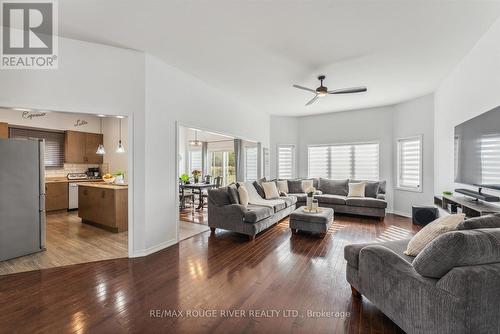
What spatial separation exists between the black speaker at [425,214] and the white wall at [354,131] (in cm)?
146

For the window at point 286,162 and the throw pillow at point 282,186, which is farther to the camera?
the window at point 286,162

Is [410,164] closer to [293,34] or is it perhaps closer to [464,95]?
[464,95]

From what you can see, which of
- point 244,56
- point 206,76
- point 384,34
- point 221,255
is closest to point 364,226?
point 221,255

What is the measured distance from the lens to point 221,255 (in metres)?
3.40

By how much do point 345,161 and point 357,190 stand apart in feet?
4.19

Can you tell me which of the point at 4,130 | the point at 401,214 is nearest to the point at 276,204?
the point at 401,214

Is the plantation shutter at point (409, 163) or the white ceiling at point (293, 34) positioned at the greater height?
the white ceiling at point (293, 34)

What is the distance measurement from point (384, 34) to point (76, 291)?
4.77 m

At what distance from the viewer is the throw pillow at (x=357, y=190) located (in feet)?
20.1

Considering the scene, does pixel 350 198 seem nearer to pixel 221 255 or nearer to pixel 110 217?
pixel 221 255

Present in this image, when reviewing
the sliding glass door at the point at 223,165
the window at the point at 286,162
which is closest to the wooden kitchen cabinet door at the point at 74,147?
the sliding glass door at the point at 223,165

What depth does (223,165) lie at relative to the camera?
9.07 meters

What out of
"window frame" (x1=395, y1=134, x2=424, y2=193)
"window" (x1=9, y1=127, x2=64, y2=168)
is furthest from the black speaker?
"window" (x1=9, y1=127, x2=64, y2=168)

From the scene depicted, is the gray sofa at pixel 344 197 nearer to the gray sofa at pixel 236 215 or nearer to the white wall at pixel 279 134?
the white wall at pixel 279 134
